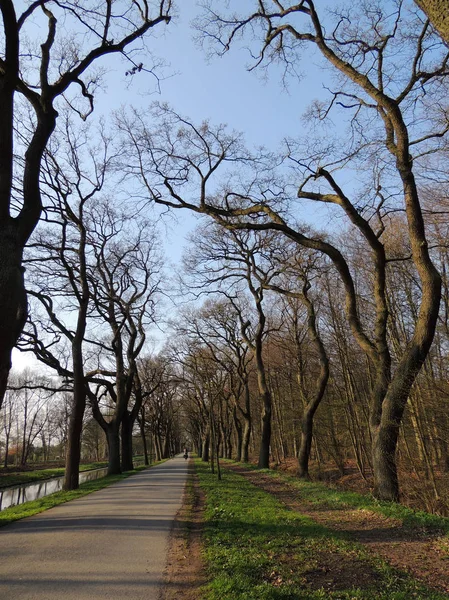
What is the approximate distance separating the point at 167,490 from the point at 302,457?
5850 mm

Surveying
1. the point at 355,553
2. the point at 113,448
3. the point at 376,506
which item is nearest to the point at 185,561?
the point at 355,553

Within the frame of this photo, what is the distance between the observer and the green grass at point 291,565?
431cm

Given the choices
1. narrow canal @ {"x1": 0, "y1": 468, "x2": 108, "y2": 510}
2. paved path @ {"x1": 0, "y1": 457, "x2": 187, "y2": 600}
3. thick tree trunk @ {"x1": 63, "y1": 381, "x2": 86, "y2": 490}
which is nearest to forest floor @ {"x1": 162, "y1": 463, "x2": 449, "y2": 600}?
paved path @ {"x1": 0, "y1": 457, "x2": 187, "y2": 600}

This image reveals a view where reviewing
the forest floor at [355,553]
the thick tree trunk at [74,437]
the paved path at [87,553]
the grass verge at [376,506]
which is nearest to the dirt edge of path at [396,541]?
the forest floor at [355,553]

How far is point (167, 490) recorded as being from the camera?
13891 millimetres

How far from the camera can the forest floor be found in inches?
179

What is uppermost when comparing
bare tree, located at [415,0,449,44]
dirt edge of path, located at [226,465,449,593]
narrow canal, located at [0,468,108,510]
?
bare tree, located at [415,0,449,44]

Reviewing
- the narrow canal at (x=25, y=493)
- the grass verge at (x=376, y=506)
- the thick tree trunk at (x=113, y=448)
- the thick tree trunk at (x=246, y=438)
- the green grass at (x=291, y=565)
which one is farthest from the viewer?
the thick tree trunk at (x=246, y=438)

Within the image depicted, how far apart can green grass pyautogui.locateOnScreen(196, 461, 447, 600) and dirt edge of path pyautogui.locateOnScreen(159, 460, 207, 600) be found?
149 mm

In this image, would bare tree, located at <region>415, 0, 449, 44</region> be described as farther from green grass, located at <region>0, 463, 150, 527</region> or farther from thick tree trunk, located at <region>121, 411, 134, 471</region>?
thick tree trunk, located at <region>121, 411, 134, 471</region>

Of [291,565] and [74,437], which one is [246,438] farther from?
[291,565]

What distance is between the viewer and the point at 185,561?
18.8 feet

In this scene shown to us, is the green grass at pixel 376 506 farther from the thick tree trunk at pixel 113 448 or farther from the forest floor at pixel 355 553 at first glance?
the thick tree trunk at pixel 113 448

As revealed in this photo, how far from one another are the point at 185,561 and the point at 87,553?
4.72 feet
